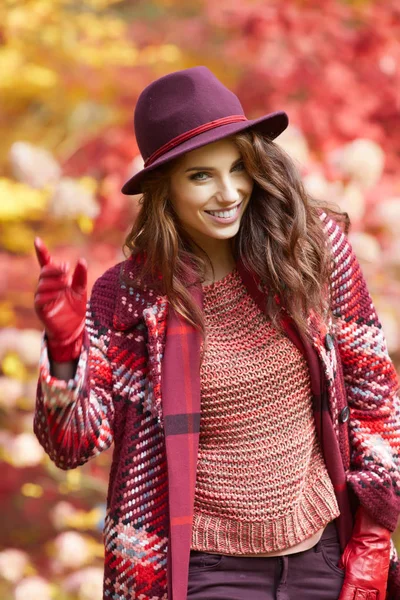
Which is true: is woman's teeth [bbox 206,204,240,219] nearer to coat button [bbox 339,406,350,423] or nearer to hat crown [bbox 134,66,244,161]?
hat crown [bbox 134,66,244,161]

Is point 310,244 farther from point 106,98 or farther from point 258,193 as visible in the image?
point 106,98

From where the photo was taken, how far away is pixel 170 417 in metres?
2.01

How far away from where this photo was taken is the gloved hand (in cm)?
175

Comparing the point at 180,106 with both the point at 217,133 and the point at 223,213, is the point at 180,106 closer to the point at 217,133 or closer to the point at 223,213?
the point at 217,133

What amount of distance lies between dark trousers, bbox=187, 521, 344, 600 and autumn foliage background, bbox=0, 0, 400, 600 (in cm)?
178

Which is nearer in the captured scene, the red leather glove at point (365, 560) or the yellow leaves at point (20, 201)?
the red leather glove at point (365, 560)

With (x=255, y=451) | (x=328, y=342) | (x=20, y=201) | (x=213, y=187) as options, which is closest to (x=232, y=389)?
(x=255, y=451)

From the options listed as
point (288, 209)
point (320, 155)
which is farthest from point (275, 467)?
point (320, 155)

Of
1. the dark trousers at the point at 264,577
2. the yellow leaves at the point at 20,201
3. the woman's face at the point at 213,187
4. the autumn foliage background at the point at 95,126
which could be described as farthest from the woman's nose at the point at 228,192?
the yellow leaves at the point at 20,201

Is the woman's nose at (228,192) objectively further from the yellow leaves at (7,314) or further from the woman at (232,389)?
the yellow leaves at (7,314)

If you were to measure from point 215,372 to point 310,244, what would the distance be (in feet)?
1.26

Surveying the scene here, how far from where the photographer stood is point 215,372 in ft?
6.75

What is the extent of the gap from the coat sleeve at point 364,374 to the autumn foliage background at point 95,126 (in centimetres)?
149

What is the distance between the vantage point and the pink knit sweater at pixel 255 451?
2.03 m
